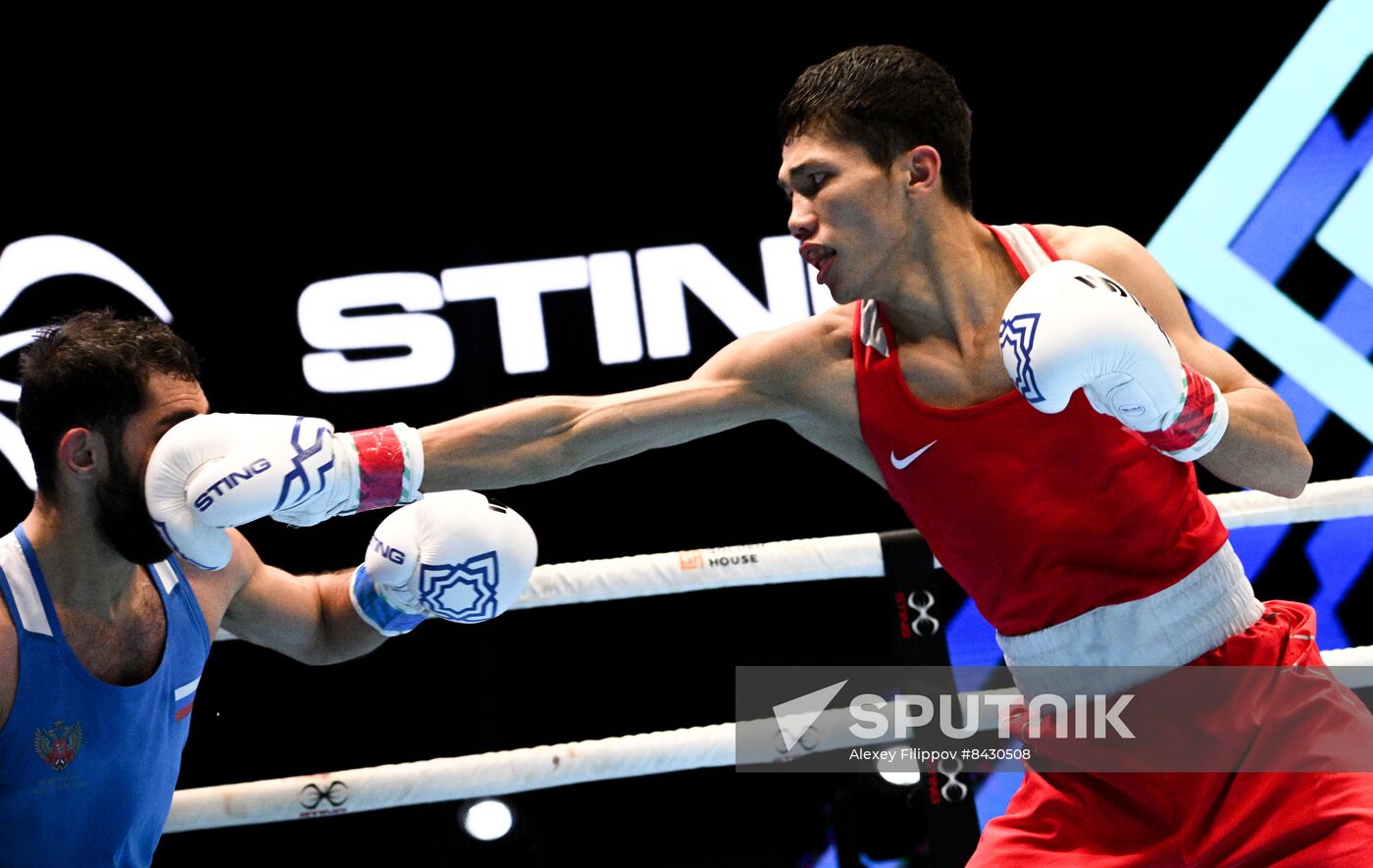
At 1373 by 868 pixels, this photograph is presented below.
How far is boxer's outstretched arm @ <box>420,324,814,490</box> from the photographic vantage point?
204 cm

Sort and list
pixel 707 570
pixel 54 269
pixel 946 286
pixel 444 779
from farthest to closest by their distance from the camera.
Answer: pixel 54 269 < pixel 707 570 < pixel 444 779 < pixel 946 286

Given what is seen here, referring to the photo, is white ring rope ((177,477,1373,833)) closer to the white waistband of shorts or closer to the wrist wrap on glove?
the white waistband of shorts

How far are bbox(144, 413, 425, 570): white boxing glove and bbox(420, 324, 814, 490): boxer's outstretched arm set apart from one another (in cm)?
17

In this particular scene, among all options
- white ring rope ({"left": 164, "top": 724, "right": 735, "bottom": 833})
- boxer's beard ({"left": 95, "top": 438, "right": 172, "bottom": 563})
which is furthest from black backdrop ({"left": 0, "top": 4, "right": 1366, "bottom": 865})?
boxer's beard ({"left": 95, "top": 438, "right": 172, "bottom": 563})

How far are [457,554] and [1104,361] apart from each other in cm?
104

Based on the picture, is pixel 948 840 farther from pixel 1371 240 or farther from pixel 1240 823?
pixel 1371 240

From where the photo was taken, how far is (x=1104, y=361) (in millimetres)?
1754

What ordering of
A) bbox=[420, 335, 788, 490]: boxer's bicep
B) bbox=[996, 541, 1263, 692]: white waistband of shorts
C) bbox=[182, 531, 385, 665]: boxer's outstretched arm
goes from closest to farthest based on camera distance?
bbox=[996, 541, 1263, 692]: white waistband of shorts < bbox=[420, 335, 788, 490]: boxer's bicep < bbox=[182, 531, 385, 665]: boxer's outstretched arm

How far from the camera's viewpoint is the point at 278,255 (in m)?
4.23

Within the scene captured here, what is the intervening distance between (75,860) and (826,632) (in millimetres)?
2594

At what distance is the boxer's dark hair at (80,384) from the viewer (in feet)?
6.89

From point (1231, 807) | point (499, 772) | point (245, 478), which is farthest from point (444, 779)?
point (1231, 807)

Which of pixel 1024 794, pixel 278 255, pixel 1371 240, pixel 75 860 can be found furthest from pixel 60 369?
pixel 1371 240

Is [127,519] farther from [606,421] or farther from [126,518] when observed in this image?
[606,421]
